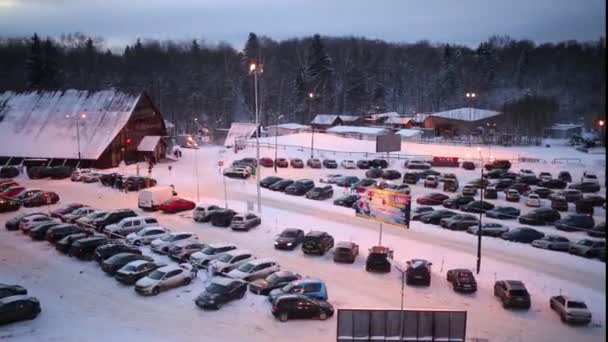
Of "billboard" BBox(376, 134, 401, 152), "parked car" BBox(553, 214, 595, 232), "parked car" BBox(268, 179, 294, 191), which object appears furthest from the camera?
"billboard" BBox(376, 134, 401, 152)

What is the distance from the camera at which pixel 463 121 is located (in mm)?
84938

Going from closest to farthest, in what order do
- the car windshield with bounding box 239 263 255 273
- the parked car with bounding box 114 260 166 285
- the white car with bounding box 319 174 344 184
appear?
the parked car with bounding box 114 260 166 285, the car windshield with bounding box 239 263 255 273, the white car with bounding box 319 174 344 184

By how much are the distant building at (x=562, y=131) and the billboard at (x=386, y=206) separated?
7056cm

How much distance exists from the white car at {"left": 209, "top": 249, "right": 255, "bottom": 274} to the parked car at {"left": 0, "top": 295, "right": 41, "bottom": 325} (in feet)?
23.9

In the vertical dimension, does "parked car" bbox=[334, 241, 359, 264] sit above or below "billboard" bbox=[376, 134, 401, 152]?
below

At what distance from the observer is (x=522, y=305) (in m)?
20.6

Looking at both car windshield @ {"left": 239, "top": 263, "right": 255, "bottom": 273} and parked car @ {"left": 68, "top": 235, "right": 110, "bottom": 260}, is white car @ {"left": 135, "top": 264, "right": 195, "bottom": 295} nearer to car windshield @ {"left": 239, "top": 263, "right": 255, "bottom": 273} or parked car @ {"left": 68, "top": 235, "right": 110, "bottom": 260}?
car windshield @ {"left": 239, "top": 263, "right": 255, "bottom": 273}

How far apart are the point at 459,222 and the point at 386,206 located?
6521mm

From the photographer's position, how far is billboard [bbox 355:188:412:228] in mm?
27469

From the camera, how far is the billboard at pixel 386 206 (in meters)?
27.5

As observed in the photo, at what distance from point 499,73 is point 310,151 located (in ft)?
257


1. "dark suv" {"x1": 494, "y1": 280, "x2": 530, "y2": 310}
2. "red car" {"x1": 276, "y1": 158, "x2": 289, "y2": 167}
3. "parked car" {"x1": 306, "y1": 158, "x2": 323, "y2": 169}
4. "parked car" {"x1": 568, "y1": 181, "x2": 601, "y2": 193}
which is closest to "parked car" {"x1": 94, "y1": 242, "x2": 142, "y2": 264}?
"dark suv" {"x1": 494, "y1": 280, "x2": 530, "y2": 310}

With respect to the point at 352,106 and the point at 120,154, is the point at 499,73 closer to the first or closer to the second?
the point at 352,106

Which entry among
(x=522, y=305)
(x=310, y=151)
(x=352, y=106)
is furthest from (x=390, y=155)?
(x=352, y=106)
